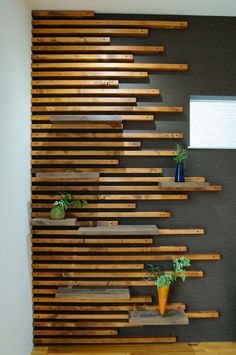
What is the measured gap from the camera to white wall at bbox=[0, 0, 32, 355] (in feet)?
6.93

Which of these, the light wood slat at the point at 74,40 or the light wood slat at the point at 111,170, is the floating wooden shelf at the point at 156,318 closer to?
the light wood slat at the point at 111,170

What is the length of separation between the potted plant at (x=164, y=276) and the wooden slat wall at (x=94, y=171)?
7 centimetres

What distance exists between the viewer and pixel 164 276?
2.79m

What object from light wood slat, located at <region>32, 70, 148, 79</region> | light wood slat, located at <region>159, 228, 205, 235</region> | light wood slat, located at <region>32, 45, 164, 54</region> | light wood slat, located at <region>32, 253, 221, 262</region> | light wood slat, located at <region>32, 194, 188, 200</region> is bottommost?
light wood slat, located at <region>32, 253, 221, 262</region>

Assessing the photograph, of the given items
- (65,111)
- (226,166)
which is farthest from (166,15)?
(226,166)

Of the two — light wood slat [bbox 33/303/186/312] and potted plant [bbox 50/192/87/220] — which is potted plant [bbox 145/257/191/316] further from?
potted plant [bbox 50/192/87/220]

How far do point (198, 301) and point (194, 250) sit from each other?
48 cm

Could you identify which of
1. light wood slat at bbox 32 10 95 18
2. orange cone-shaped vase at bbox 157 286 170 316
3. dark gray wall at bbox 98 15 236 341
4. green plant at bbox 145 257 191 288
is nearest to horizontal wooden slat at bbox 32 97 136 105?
dark gray wall at bbox 98 15 236 341

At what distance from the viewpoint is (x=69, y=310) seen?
288 centimetres

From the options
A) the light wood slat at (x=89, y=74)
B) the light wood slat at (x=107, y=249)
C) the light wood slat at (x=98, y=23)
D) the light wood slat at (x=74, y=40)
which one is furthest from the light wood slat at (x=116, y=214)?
the light wood slat at (x=98, y=23)

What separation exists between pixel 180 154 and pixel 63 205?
1.13 m

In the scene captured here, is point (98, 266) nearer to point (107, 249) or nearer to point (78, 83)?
point (107, 249)

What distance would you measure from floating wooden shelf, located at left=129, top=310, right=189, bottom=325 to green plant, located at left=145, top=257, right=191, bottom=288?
28 centimetres

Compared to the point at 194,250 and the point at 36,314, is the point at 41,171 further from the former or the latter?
the point at 194,250
